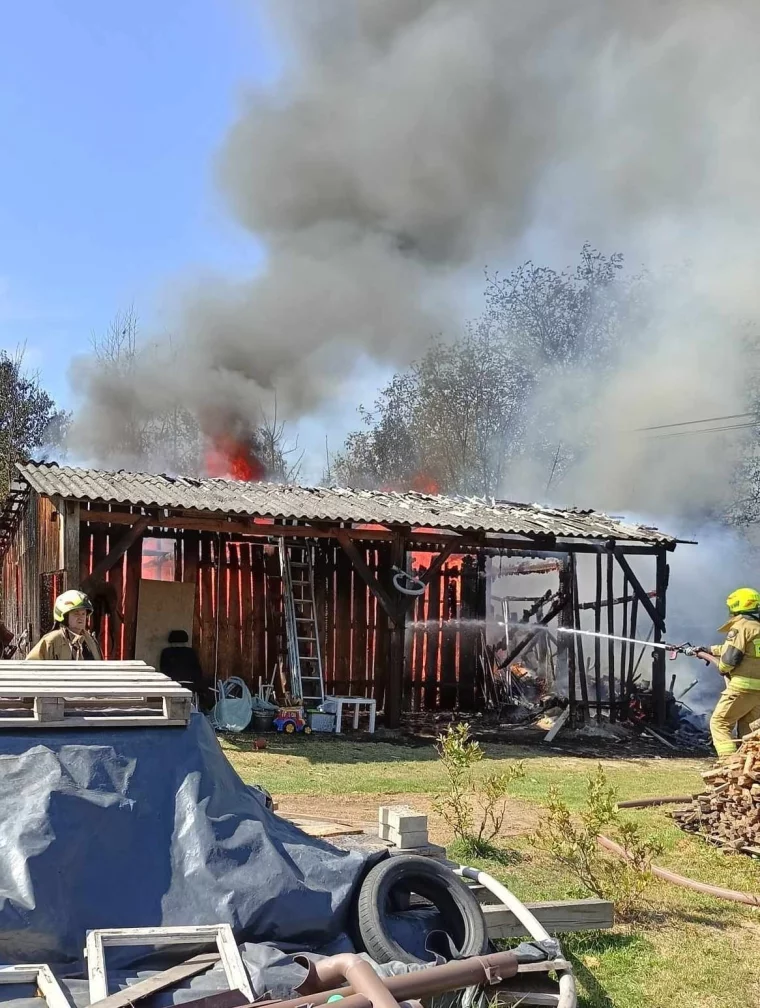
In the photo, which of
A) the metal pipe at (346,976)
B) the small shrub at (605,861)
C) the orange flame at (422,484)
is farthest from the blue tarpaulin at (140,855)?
the orange flame at (422,484)

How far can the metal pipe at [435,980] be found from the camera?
9.60 ft

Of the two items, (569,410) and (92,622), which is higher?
(569,410)

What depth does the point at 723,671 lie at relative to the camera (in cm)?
851

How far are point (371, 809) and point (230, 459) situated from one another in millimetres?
16744

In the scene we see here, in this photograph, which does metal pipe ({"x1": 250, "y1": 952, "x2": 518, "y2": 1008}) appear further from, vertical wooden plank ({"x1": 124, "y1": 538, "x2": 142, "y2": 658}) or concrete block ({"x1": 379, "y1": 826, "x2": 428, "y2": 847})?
vertical wooden plank ({"x1": 124, "y1": 538, "x2": 142, "y2": 658})

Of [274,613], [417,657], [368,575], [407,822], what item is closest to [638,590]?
[417,657]

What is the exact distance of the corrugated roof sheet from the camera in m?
11.9

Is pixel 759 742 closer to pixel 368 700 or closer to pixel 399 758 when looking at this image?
pixel 399 758

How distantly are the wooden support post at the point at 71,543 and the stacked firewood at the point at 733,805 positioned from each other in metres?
7.54

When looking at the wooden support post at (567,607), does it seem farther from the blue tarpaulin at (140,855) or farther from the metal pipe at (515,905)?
Result: the blue tarpaulin at (140,855)

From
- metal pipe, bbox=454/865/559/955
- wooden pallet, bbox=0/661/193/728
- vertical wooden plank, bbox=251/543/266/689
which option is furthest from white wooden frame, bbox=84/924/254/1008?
vertical wooden plank, bbox=251/543/266/689

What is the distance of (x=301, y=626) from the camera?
13.7 m

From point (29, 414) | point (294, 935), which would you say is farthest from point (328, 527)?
point (29, 414)

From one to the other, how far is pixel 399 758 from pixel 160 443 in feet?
68.4
